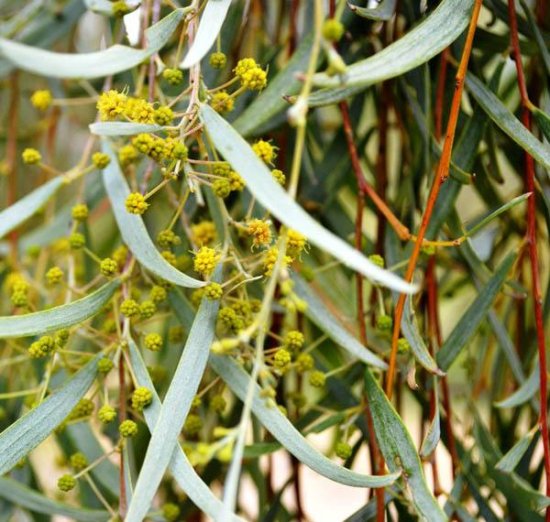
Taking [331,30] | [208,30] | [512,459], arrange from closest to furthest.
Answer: [331,30] < [208,30] < [512,459]

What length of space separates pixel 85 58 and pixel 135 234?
6.2 inches

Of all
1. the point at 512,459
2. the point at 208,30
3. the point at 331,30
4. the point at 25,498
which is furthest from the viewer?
the point at 25,498

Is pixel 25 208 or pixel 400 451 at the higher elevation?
pixel 25 208

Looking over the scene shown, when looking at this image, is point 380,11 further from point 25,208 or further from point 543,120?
point 25,208

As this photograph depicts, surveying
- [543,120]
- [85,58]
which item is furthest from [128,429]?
[543,120]

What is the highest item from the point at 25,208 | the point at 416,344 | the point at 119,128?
the point at 119,128

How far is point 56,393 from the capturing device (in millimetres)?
545

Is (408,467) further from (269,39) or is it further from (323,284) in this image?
(269,39)

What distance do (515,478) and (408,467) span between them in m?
0.12

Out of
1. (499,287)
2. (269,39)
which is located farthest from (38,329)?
(269,39)

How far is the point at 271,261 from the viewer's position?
19.2 inches

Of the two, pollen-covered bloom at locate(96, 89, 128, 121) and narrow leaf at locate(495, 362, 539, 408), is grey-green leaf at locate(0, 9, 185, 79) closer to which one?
pollen-covered bloom at locate(96, 89, 128, 121)

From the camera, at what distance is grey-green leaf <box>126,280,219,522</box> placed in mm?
472

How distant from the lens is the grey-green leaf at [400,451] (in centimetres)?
51
